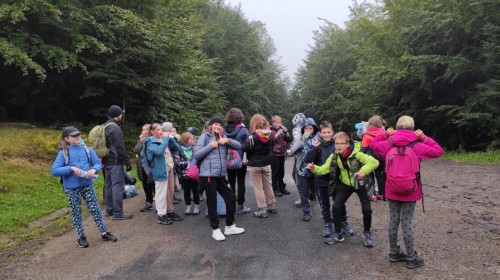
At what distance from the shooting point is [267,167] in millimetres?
7621

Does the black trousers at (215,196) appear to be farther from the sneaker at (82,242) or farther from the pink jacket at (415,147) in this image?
the pink jacket at (415,147)

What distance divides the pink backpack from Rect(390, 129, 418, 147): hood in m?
0.06

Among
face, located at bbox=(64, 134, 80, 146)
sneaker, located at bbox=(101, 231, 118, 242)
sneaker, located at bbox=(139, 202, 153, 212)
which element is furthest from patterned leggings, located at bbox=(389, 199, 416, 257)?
sneaker, located at bbox=(139, 202, 153, 212)

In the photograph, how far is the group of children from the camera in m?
5.00

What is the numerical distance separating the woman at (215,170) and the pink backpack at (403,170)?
2.49 meters

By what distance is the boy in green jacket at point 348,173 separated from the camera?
5.48m

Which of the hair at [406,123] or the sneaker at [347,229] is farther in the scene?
the sneaker at [347,229]

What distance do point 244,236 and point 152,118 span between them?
42.0 ft

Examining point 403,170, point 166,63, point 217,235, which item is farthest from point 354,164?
point 166,63

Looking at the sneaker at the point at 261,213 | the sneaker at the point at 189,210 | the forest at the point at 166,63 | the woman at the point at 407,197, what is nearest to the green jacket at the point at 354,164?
the woman at the point at 407,197

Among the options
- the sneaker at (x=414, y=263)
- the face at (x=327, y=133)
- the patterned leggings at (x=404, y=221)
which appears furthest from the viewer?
the face at (x=327, y=133)

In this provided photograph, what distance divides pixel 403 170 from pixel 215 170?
2761 mm

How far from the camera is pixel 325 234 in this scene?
6.01 metres

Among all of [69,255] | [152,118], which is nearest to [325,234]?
[69,255]
